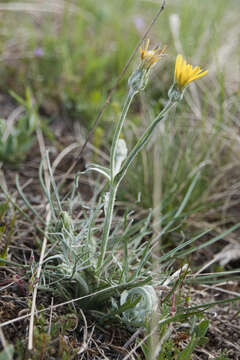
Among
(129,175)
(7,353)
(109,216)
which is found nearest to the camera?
(7,353)

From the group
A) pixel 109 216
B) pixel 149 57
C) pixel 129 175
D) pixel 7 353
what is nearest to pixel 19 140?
pixel 129 175

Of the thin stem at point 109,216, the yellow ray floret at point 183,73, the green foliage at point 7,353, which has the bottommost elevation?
the green foliage at point 7,353

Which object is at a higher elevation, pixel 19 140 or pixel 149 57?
pixel 149 57

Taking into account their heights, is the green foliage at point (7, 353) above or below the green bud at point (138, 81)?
below

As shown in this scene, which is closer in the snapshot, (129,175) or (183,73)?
(183,73)

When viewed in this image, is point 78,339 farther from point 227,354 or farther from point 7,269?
point 227,354

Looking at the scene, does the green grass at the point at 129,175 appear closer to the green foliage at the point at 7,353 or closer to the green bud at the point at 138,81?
the green foliage at the point at 7,353

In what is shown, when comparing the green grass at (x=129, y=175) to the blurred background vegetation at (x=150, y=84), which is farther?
the blurred background vegetation at (x=150, y=84)

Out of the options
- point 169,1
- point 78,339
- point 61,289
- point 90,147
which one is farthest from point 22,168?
point 169,1

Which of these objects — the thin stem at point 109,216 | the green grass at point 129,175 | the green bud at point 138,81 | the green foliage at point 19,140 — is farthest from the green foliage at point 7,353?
the green foliage at point 19,140

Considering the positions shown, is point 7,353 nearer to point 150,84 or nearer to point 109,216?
point 109,216

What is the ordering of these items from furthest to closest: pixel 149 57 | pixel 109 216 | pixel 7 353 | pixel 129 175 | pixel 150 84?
pixel 150 84 < pixel 129 175 < pixel 109 216 < pixel 149 57 < pixel 7 353
